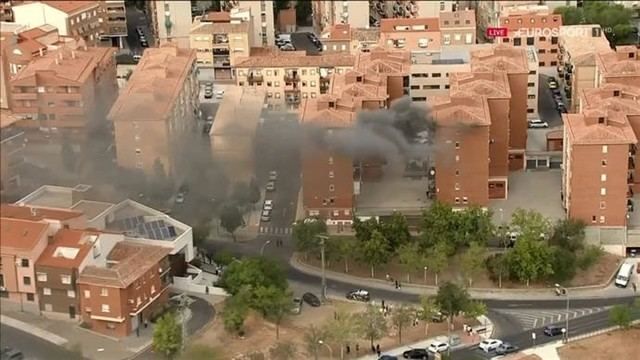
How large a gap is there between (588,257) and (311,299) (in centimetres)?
185

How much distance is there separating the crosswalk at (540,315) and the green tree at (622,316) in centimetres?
28

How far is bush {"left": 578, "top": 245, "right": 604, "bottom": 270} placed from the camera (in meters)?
8.53

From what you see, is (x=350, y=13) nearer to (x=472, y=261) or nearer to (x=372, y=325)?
(x=472, y=261)

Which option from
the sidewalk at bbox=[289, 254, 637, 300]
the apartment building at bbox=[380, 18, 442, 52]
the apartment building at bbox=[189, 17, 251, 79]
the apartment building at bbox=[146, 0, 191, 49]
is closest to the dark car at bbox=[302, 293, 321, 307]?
the sidewalk at bbox=[289, 254, 637, 300]

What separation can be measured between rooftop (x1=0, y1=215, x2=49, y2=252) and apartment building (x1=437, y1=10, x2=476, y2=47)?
6585 millimetres

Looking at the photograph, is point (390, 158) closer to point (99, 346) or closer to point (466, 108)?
point (466, 108)

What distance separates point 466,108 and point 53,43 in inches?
158

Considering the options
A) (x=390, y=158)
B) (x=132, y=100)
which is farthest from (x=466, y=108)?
(x=132, y=100)

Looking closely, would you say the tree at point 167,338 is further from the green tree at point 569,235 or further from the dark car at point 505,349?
the green tree at point 569,235

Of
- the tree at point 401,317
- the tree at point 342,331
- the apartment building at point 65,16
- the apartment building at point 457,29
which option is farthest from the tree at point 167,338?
the apartment building at point 65,16

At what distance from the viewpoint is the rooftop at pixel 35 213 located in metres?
6.29

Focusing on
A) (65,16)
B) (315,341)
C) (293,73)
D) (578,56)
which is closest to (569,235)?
(315,341)

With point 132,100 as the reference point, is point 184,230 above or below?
below

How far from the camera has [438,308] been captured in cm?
776
